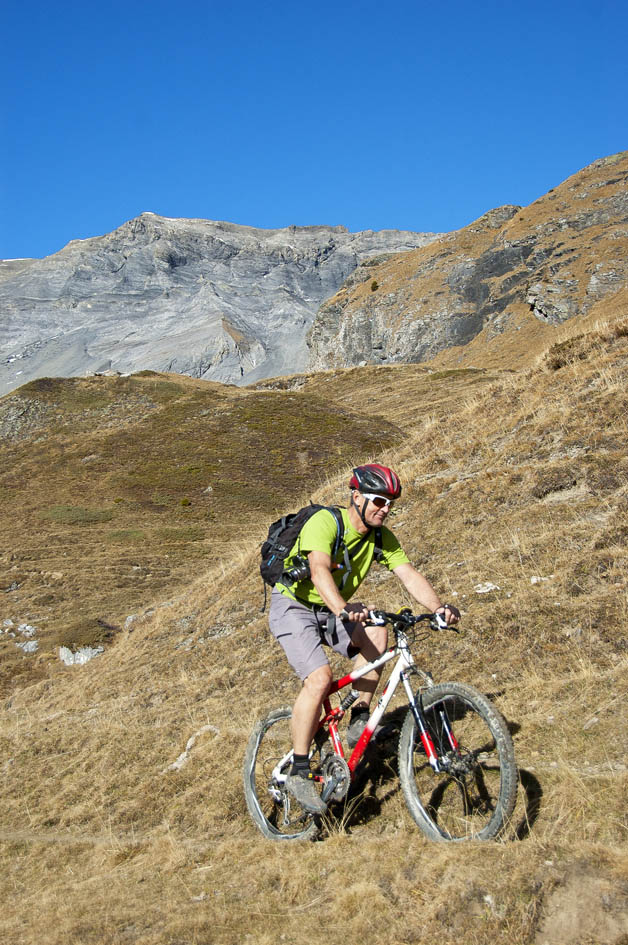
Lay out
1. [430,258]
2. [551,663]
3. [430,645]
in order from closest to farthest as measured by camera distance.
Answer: [551,663], [430,645], [430,258]

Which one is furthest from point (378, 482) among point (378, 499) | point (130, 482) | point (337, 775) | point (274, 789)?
point (130, 482)

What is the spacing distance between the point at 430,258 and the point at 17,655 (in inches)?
3966

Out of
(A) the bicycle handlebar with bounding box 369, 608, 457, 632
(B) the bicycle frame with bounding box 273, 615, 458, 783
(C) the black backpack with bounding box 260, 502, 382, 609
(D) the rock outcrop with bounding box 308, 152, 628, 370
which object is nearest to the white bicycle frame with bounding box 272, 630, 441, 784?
(B) the bicycle frame with bounding box 273, 615, 458, 783

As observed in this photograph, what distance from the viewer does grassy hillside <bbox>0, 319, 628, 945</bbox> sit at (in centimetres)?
355

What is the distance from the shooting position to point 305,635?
5.01 metres

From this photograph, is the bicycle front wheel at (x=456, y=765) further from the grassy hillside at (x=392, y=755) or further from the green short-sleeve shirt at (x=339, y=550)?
the green short-sleeve shirt at (x=339, y=550)

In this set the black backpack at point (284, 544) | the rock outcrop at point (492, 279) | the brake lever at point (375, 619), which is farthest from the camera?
the rock outcrop at point (492, 279)

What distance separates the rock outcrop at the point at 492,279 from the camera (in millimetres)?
78163

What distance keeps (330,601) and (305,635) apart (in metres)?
0.56

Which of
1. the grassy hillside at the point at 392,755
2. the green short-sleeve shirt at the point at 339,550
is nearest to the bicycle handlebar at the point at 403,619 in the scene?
the green short-sleeve shirt at the point at 339,550

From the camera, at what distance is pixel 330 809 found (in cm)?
496

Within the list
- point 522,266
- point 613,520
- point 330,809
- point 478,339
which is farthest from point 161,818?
point 522,266

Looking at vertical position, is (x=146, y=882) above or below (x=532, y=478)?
below

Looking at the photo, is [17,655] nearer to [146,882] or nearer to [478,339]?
[146,882]
